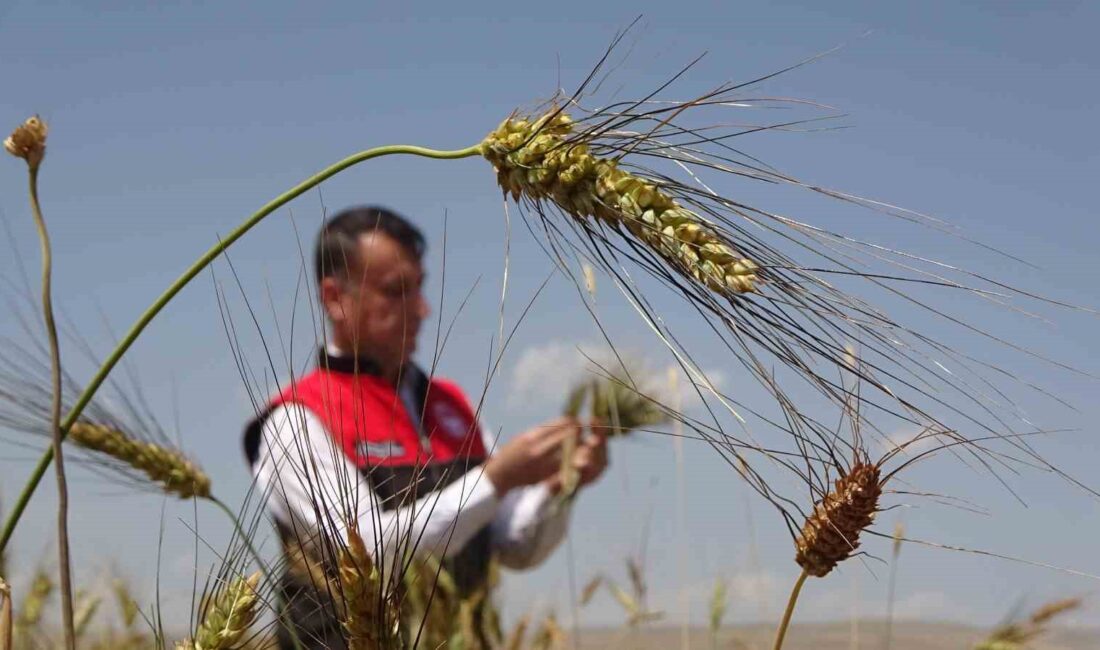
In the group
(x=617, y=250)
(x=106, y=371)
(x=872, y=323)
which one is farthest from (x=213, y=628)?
(x=872, y=323)

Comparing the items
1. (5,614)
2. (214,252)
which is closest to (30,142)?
(214,252)

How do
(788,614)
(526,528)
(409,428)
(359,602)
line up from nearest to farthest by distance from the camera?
(359,602)
(788,614)
(409,428)
(526,528)

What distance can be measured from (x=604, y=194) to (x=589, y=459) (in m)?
2.18

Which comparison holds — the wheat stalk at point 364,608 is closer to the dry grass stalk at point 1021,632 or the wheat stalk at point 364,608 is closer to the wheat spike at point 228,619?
the wheat spike at point 228,619

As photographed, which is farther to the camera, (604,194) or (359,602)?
(604,194)

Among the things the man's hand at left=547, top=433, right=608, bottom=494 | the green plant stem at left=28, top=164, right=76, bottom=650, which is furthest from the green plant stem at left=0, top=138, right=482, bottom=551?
the man's hand at left=547, top=433, right=608, bottom=494

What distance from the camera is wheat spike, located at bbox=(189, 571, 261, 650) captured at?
3.09 feet

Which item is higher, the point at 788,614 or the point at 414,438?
the point at 414,438

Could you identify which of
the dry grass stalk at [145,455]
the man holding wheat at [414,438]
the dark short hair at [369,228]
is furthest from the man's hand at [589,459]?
the dry grass stalk at [145,455]

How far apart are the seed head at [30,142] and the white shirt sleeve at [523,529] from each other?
8.33 ft

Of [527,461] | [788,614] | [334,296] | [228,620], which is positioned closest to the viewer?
[788,614]

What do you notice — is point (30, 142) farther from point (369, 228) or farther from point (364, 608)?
point (369, 228)

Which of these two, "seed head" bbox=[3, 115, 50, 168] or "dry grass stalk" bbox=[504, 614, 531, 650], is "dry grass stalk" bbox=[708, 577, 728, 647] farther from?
"seed head" bbox=[3, 115, 50, 168]

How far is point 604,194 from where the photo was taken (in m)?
0.88
